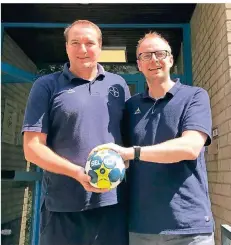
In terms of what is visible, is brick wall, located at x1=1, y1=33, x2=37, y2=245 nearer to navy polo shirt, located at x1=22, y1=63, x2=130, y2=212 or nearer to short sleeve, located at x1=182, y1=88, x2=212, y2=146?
navy polo shirt, located at x1=22, y1=63, x2=130, y2=212

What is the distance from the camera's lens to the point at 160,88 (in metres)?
2.04

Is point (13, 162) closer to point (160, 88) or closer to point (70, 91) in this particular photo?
point (70, 91)

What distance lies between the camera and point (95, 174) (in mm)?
1647

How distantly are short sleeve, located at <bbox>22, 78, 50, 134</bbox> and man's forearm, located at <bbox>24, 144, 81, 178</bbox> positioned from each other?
0.10 metres

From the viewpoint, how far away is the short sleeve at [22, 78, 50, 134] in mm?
1879

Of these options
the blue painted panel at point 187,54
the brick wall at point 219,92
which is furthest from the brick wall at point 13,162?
the brick wall at point 219,92

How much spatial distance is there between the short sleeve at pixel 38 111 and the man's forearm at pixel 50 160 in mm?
103

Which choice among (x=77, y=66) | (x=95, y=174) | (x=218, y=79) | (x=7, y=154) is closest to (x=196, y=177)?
(x=95, y=174)

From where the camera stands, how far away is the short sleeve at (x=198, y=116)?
1824 millimetres

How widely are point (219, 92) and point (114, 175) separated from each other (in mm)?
1901

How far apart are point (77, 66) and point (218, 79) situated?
5.58ft

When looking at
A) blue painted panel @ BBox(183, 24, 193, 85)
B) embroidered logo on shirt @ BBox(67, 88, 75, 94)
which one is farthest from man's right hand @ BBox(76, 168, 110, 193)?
blue painted panel @ BBox(183, 24, 193, 85)

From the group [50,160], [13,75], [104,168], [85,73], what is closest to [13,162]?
[13,75]

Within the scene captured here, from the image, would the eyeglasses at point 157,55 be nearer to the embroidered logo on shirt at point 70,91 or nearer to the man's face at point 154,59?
the man's face at point 154,59
